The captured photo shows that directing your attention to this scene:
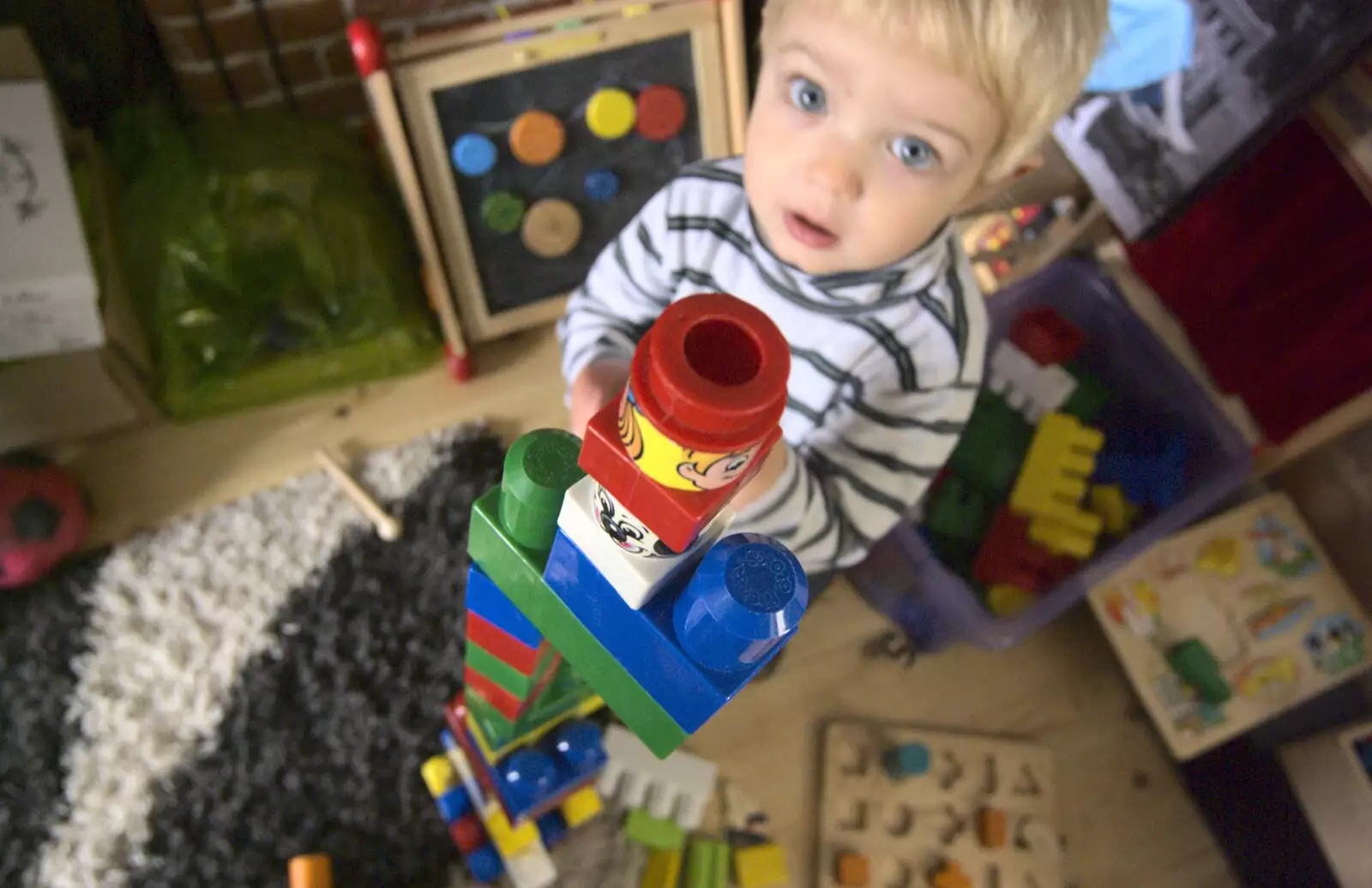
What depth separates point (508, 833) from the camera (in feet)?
3.14

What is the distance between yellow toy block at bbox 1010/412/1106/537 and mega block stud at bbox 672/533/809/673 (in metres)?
0.71

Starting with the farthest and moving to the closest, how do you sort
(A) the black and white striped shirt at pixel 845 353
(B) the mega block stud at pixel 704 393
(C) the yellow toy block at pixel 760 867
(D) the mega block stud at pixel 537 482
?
1. (C) the yellow toy block at pixel 760 867
2. (A) the black and white striped shirt at pixel 845 353
3. (D) the mega block stud at pixel 537 482
4. (B) the mega block stud at pixel 704 393

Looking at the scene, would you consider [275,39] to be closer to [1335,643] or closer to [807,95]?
[807,95]

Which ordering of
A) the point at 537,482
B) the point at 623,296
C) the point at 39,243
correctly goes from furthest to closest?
the point at 39,243, the point at 623,296, the point at 537,482

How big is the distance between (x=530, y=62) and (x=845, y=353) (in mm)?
583

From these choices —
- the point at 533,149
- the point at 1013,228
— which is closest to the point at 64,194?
the point at 533,149

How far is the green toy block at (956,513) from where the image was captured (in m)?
1.07

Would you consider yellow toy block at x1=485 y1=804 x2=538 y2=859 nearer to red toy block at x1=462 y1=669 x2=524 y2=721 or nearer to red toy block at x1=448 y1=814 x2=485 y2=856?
red toy block at x1=448 y1=814 x2=485 y2=856

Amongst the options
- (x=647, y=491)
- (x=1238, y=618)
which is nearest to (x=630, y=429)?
(x=647, y=491)

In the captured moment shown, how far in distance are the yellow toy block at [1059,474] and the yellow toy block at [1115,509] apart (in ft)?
0.07

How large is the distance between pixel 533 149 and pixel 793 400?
21.5 inches

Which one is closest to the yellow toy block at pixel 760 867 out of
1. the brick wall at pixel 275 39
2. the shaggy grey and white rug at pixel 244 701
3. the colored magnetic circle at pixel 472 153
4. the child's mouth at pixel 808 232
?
the shaggy grey and white rug at pixel 244 701

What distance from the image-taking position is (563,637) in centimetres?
51

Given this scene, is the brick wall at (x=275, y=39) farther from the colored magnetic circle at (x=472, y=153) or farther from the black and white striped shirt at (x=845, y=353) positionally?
the black and white striped shirt at (x=845, y=353)
